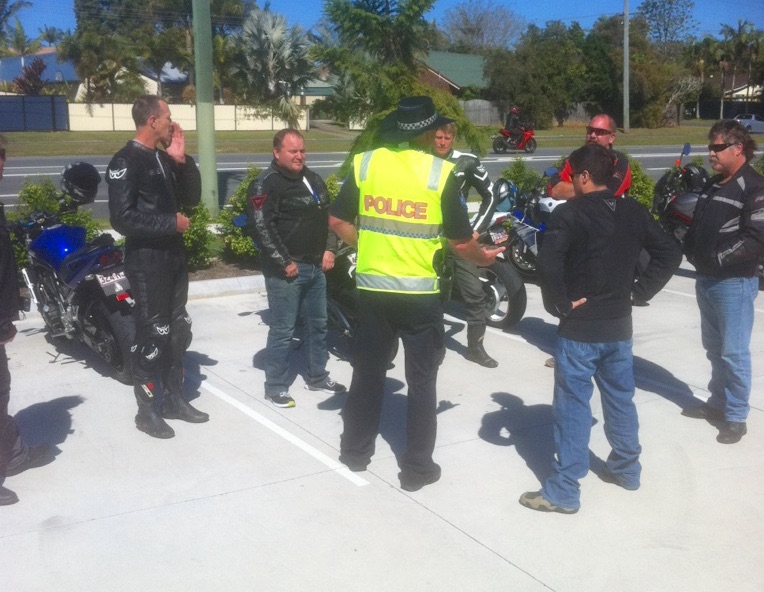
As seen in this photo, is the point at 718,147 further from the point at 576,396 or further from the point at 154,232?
the point at 154,232

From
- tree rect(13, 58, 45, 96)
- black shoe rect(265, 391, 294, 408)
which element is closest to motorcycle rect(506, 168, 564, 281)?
black shoe rect(265, 391, 294, 408)

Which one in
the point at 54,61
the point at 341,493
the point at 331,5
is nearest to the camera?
the point at 341,493

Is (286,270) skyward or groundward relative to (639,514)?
skyward

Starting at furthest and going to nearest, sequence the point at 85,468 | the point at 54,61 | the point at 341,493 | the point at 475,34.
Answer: the point at 475,34 < the point at 54,61 < the point at 85,468 < the point at 341,493

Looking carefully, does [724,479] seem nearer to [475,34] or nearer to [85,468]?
[85,468]

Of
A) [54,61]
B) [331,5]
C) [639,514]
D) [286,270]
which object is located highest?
[54,61]

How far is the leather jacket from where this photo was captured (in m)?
4.95

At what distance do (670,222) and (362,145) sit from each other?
3.49 m

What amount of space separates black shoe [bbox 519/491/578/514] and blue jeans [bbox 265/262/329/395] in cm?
200

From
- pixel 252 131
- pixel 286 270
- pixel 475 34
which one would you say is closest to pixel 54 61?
pixel 252 131

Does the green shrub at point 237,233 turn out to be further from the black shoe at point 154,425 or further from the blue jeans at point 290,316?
the black shoe at point 154,425

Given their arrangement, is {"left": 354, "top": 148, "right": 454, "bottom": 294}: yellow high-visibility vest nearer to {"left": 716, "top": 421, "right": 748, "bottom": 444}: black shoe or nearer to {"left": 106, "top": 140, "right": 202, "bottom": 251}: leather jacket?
{"left": 106, "top": 140, "right": 202, "bottom": 251}: leather jacket

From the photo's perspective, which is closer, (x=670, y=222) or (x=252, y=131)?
(x=670, y=222)

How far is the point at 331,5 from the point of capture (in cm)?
925
